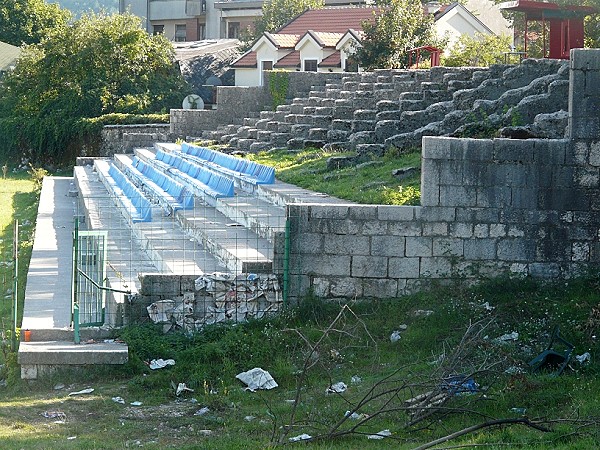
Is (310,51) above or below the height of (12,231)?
above

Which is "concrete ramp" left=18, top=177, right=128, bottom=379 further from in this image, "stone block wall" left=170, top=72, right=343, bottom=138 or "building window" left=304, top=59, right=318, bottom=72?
"building window" left=304, top=59, right=318, bottom=72

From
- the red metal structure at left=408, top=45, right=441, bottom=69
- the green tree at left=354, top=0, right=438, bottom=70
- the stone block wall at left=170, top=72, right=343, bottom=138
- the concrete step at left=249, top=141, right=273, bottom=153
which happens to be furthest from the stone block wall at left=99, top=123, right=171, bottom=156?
the concrete step at left=249, top=141, right=273, bottom=153

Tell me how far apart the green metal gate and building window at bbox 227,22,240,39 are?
180ft

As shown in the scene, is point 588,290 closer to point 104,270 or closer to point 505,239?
point 505,239

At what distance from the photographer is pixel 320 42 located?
139 ft

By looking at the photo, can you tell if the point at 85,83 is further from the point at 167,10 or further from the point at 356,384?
the point at 167,10

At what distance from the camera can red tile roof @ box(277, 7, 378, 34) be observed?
48.3 m

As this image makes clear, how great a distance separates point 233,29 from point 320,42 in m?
25.9

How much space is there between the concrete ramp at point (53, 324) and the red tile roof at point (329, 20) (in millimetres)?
30875

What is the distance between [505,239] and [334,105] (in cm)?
1412

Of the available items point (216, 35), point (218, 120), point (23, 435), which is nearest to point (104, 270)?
point (23, 435)

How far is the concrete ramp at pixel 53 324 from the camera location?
11.4 m

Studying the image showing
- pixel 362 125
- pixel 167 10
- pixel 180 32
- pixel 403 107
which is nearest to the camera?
pixel 362 125

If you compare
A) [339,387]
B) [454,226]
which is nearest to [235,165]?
[454,226]
